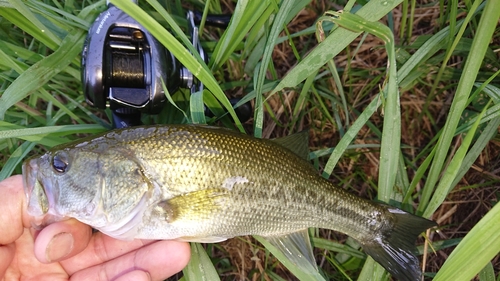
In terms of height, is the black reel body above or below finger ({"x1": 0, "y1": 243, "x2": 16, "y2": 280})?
above

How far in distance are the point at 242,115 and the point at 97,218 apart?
1062 millimetres

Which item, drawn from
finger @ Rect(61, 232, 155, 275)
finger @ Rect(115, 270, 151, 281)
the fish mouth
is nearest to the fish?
the fish mouth

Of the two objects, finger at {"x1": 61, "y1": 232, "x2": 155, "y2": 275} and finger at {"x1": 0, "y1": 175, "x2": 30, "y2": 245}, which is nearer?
finger at {"x1": 0, "y1": 175, "x2": 30, "y2": 245}

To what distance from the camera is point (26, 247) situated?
2178 millimetres

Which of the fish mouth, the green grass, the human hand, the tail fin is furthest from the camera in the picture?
the tail fin

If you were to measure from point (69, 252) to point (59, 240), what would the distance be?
0.11 metres

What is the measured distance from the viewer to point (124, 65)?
214 centimetres

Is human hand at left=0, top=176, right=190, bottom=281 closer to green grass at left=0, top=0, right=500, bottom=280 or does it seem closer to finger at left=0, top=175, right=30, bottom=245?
finger at left=0, top=175, right=30, bottom=245

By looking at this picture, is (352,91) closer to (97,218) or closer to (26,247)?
(97,218)

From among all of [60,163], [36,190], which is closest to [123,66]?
[60,163]

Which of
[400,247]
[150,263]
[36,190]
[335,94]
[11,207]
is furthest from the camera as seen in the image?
[335,94]

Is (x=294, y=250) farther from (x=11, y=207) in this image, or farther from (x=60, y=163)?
(x=11, y=207)

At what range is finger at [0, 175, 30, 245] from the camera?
6.38 feet

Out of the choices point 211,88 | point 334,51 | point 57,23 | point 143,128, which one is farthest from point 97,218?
point 334,51
